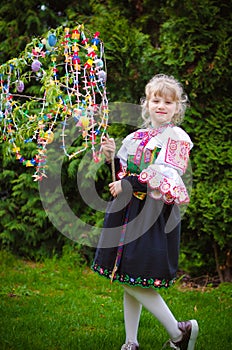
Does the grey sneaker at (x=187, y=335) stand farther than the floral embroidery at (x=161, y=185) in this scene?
Yes

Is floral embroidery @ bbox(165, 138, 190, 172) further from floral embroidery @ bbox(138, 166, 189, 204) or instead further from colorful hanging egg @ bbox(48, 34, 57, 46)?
colorful hanging egg @ bbox(48, 34, 57, 46)

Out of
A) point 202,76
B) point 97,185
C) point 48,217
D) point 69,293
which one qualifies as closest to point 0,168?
point 48,217

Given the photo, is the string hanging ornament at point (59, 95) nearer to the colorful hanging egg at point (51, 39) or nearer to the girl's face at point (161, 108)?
the colorful hanging egg at point (51, 39)

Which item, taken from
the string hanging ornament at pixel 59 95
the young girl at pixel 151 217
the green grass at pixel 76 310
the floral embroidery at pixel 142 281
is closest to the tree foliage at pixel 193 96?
the green grass at pixel 76 310

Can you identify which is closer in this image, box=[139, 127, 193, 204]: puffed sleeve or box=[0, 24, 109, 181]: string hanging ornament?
box=[0, 24, 109, 181]: string hanging ornament

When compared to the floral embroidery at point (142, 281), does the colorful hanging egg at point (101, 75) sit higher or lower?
higher

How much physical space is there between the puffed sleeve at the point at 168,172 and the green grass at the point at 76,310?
955 millimetres

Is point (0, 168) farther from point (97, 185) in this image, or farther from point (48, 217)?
point (97, 185)

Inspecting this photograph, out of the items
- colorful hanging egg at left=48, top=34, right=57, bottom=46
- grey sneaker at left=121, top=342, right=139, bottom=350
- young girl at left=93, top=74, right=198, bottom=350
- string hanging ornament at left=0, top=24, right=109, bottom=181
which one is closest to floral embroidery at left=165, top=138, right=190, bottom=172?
young girl at left=93, top=74, right=198, bottom=350

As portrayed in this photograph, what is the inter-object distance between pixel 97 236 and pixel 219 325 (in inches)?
65.6

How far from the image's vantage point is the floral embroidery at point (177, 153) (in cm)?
239

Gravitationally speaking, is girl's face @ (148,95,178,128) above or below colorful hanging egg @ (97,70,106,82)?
below

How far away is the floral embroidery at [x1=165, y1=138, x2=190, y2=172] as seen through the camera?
7.85 feet

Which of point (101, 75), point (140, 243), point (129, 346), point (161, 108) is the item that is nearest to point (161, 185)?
point (140, 243)
